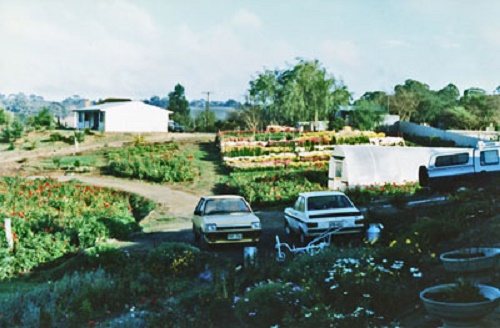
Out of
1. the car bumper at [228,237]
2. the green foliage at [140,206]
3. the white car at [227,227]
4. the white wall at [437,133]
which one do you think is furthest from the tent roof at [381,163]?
the white wall at [437,133]

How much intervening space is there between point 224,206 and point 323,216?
2742 millimetres

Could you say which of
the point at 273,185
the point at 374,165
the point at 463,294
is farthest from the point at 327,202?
the point at 273,185

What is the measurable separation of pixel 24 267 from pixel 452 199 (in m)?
10.6

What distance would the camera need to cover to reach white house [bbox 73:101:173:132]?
58.1m

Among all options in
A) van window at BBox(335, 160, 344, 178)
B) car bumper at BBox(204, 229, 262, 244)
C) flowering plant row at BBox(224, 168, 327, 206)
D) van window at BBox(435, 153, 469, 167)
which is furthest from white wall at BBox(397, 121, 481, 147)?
car bumper at BBox(204, 229, 262, 244)

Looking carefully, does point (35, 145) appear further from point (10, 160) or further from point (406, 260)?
point (406, 260)

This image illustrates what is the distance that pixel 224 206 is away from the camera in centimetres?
1568

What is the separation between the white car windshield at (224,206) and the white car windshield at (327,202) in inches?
67.2

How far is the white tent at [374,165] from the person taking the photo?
998 inches

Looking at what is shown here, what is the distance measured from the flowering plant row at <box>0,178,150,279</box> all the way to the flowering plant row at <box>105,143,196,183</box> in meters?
4.44

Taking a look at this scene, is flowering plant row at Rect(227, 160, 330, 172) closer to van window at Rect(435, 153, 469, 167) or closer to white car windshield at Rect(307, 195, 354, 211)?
van window at Rect(435, 153, 469, 167)

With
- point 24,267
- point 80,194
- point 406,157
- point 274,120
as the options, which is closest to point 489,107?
point 274,120

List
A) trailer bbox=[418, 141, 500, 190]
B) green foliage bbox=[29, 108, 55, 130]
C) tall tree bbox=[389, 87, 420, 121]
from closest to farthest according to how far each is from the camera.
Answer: trailer bbox=[418, 141, 500, 190] → green foliage bbox=[29, 108, 55, 130] → tall tree bbox=[389, 87, 420, 121]

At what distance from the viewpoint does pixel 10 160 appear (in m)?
40.7
